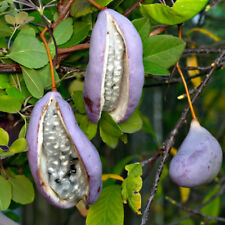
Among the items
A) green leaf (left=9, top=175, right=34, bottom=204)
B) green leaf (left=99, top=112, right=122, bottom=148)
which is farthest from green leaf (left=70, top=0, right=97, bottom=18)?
green leaf (left=9, top=175, right=34, bottom=204)

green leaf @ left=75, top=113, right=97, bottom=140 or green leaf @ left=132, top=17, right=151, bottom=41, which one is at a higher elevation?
A: green leaf @ left=132, top=17, right=151, bottom=41

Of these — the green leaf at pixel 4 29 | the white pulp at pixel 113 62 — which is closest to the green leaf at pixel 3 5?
the green leaf at pixel 4 29

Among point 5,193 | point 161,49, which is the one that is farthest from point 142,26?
point 5,193

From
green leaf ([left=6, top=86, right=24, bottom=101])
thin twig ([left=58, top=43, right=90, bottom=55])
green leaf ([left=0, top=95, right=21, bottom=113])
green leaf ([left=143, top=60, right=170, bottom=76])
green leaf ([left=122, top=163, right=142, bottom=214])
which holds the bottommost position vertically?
green leaf ([left=122, top=163, right=142, bottom=214])

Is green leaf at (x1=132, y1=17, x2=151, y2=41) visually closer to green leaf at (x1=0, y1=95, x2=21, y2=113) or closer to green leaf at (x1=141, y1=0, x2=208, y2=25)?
green leaf at (x1=141, y1=0, x2=208, y2=25)

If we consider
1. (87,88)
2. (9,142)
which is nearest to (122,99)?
(87,88)

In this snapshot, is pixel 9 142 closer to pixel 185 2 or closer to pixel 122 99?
pixel 122 99

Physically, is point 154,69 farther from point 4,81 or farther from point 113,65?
point 4,81
